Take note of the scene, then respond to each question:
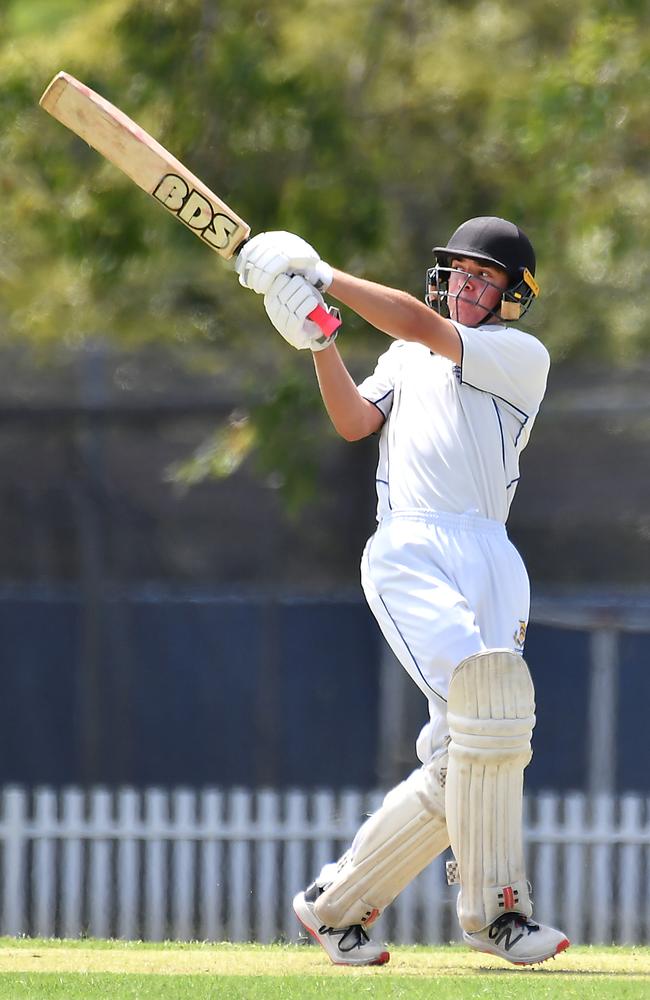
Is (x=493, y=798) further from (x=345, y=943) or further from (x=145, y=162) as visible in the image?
(x=145, y=162)

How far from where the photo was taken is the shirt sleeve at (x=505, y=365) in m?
4.21

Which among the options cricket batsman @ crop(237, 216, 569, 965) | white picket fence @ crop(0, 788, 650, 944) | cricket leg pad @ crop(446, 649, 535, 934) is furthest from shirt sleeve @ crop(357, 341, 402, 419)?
white picket fence @ crop(0, 788, 650, 944)

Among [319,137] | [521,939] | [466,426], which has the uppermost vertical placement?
[319,137]

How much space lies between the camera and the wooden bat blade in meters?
4.21

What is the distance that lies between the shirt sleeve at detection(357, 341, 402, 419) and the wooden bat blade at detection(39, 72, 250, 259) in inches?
19.7

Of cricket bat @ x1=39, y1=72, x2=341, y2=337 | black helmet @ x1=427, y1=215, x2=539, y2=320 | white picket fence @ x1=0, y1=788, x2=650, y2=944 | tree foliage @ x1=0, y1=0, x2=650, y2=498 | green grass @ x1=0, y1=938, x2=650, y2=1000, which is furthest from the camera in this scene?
tree foliage @ x1=0, y1=0, x2=650, y2=498

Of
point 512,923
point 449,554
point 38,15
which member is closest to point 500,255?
point 449,554

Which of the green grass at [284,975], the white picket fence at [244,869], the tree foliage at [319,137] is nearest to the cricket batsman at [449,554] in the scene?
the green grass at [284,975]

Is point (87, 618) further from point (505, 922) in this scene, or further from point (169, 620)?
point (505, 922)

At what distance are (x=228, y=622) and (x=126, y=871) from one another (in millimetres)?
2296

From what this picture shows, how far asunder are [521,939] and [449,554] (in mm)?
918

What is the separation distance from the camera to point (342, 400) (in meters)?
4.29

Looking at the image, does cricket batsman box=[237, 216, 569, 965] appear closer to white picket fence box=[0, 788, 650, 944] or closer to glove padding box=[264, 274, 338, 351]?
glove padding box=[264, 274, 338, 351]

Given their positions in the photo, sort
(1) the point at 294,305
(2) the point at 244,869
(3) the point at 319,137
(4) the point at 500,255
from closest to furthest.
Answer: (1) the point at 294,305, (4) the point at 500,255, (2) the point at 244,869, (3) the point at 319,137
